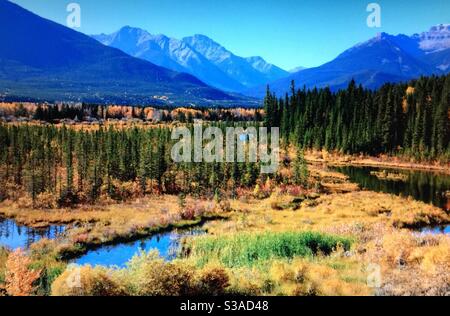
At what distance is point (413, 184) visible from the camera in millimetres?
74000

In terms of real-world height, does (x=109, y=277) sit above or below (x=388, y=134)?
below

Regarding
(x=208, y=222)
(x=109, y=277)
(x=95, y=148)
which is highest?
(x=95, y=148)

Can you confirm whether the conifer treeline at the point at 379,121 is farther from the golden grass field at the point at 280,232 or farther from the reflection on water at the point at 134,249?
the reflection on water at the point at 134,249

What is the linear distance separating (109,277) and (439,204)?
167 ft

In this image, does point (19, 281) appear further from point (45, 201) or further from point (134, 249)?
point (45, 201)

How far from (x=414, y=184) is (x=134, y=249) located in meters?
53.7

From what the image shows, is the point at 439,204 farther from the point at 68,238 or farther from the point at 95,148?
the point at 95,148

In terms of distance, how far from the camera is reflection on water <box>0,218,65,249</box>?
39812 mm

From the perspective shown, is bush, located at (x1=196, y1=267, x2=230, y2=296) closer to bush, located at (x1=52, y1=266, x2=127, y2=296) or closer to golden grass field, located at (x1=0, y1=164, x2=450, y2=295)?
golden grass field, located at (x1=0, y1=164, x2=450, y2=295)

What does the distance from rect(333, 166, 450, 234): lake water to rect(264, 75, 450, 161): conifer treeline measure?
1429cm

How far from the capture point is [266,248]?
1219 inches

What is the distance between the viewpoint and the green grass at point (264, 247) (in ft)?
98.9

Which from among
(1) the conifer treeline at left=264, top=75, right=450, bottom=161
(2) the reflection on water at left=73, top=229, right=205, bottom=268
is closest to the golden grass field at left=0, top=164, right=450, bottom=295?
(2) the reflection on water at left=73, top=229, right=205, bottom=268
